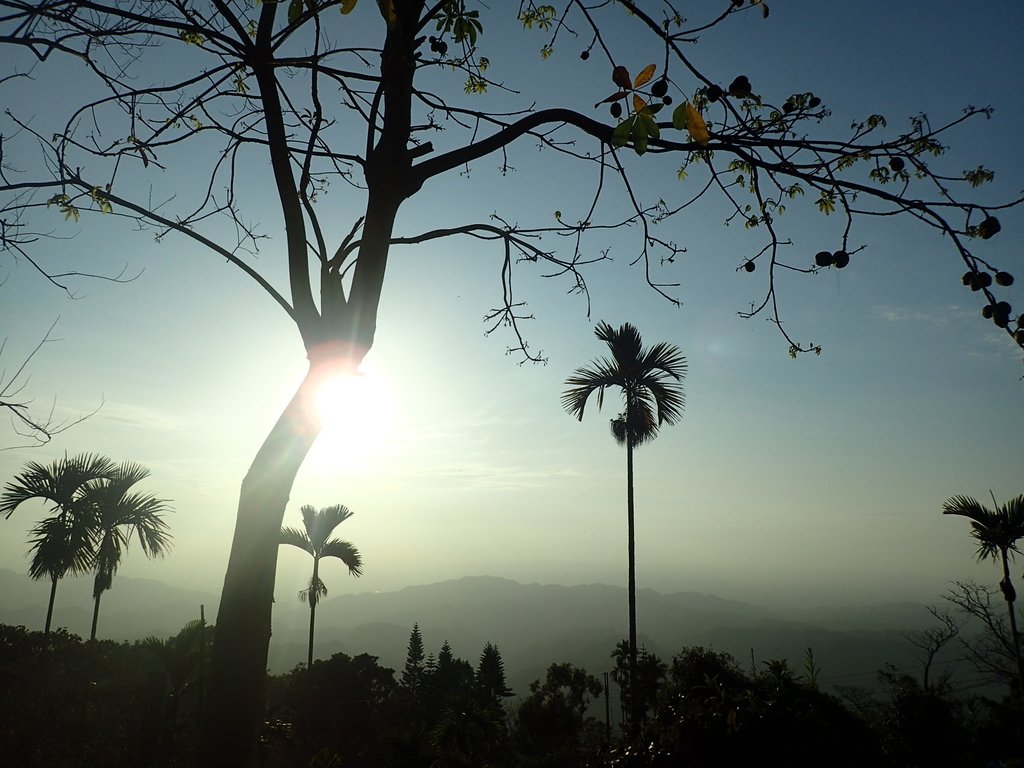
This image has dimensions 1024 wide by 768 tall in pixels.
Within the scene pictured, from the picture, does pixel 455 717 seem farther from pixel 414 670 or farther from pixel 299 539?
pixel 414 670

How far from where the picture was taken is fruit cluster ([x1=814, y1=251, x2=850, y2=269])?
2316 millimetres

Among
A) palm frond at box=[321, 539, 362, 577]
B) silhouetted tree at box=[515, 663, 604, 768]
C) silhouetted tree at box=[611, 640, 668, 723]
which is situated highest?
palm frond at box=[321, 539, 362, 577]

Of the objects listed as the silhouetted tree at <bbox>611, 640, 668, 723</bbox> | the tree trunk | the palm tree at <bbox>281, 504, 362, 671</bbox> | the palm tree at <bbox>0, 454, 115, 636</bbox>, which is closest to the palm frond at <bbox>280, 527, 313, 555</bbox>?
the palm tree at <bbox>281, 504, 362, 671</bbox>

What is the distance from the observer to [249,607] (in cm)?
242

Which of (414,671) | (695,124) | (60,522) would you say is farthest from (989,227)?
(414,671)

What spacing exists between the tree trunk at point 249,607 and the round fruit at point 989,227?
2915mm

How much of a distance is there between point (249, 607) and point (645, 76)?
2499 mm

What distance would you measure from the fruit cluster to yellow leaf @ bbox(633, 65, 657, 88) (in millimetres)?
1069

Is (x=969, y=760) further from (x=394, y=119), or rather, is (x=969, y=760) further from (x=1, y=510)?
(x=1, y=510)

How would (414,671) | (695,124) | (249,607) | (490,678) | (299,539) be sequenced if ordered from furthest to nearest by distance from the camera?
(414,671) → (490,678) → (299,539) → (249,607) → (695,124)

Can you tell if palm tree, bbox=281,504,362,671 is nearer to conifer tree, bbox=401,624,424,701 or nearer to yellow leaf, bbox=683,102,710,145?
conifer tree, bbox=401,624,424,701

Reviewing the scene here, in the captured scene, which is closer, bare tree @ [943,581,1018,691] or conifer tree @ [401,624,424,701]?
bare tree @ [943,581,1018,691]

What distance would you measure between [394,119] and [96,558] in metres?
18.1

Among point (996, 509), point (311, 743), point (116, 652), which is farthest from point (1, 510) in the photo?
point (996, 509)
